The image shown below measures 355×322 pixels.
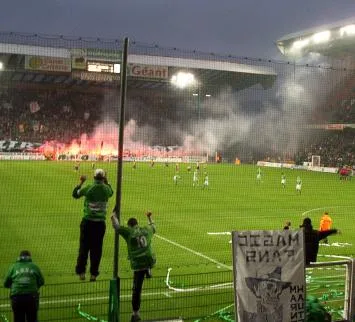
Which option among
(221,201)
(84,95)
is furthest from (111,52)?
(221,201)

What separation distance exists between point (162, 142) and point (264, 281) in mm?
10902

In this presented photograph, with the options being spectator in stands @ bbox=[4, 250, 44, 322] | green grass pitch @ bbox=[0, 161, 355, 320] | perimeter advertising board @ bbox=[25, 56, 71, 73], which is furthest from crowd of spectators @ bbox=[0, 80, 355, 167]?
spectator in stands @ bbox=[4, 250, 44, 322]

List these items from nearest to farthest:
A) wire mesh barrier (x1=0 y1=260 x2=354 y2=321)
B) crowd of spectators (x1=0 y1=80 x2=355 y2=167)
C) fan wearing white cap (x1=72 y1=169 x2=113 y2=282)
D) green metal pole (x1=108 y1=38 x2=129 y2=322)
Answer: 1. green metal pole (x1=108 y1=38 x2=129 y2=322)
2. fan wearing white cap (x1=72 y1=169 x2=113 y2=282)
3. wire mesh barrier (x1=0 y1=260 x2=354 y2=321)
4. crowd of spectators (x1=0 y1=80 x2=355 y2=167)

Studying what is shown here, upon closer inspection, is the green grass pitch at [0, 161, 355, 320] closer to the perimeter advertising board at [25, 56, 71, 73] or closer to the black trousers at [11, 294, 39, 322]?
the black trousers at [11, 294, 39, 322]

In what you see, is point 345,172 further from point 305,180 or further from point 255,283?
point 255,283

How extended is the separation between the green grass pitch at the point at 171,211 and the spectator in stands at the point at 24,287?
8.74 feet

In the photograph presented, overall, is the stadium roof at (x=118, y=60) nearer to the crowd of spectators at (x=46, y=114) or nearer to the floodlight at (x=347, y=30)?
the crowd of spectators at (x=46, y=114)

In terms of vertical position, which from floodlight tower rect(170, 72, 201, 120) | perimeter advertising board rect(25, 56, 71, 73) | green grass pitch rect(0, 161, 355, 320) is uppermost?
perimeter advertising board rect(25, 56, 71, 73)

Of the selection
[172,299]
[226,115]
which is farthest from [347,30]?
[172,299]

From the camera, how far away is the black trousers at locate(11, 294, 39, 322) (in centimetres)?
860

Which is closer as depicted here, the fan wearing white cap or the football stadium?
the fan wearing white cap

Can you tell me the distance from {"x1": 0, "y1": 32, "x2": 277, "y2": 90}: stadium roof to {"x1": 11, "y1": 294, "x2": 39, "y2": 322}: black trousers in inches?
190

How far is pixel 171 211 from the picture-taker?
2744 cm

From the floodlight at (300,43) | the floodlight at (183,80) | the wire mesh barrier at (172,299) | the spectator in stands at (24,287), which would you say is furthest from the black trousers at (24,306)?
the floodlight at (300,43)
